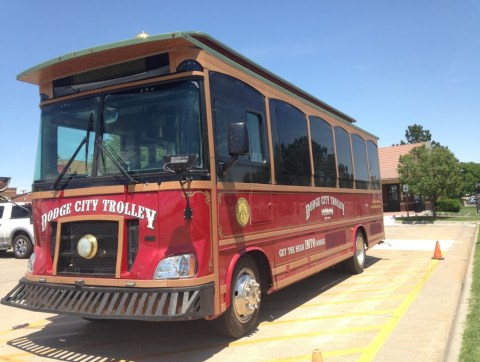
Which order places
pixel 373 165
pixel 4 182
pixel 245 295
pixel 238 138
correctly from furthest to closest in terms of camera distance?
pixel 373 165 → pixel 4 182 → pixel 245 295 → pixel 238 138

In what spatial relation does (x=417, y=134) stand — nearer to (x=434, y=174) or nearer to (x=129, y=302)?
(x=434, y=174)

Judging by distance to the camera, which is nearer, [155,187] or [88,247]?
[155,187]

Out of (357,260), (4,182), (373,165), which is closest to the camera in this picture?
(4,182)

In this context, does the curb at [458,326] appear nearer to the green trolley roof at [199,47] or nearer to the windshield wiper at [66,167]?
the green trolley roof at [199,47]

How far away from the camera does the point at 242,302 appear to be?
5.33 meters

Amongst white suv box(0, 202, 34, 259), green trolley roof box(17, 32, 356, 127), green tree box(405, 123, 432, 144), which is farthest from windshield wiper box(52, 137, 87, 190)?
green tree box(405, 123, 432, 144)

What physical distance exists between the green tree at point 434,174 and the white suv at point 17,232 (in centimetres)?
2356

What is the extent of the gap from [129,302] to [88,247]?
826mm

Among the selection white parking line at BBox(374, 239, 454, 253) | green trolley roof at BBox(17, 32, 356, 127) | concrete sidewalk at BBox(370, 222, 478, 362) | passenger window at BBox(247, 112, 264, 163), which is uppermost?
green trolley roof at BBox(17, 32, 356, 127)

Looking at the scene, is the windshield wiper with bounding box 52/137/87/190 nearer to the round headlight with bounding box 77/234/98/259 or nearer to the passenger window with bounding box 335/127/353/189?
the round headlight with bounding box 77/234/98/259

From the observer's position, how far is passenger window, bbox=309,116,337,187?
26.1 feet

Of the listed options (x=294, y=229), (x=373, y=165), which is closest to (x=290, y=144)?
(x=294, y=229)

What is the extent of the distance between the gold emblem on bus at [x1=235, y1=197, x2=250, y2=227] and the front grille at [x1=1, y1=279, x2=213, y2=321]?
1.00 metres

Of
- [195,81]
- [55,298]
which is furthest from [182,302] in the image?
[195,81]
